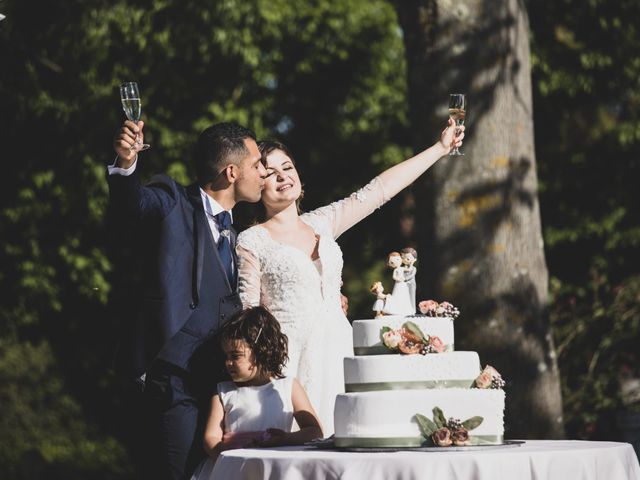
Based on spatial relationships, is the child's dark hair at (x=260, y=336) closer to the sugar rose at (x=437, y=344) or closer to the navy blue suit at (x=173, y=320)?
the navy blue suit at (x=173, y=320)

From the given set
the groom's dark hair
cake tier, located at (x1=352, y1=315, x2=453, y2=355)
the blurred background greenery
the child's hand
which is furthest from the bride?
the blurred background greenery

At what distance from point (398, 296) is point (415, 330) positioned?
0.47m

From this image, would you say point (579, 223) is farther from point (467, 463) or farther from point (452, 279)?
point (467, 463)

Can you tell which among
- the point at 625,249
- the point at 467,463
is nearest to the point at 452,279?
the point at 467,463

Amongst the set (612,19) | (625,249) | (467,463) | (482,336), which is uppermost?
(612,19)

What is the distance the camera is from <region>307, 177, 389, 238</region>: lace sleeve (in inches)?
259

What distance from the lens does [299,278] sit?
6.18 meters

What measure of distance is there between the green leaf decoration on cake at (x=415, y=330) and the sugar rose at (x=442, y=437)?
1.23 ft

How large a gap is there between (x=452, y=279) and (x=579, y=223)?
737cm

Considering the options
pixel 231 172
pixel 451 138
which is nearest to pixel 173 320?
pixel 231 172

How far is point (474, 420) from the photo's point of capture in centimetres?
462

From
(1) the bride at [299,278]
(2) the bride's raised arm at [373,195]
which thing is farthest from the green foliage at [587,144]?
(1) the bride at [299,278]

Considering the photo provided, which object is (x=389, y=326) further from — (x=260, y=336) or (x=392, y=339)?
(x=260, y=336)

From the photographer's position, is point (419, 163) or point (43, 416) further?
point (43, 416)
